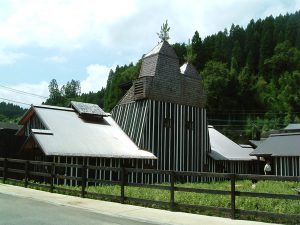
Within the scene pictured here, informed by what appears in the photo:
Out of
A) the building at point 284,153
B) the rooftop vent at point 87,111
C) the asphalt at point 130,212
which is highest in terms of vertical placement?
the rooftop vent at point 87,111

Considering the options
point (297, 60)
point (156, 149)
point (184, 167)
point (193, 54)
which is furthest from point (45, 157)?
point (297, 60)

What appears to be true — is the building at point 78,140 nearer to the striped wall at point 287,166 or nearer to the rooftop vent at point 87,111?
the rooftop vent at point 87,111

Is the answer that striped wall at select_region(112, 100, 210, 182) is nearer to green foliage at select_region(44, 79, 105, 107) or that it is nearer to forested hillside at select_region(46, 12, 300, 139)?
forested hillside at select_region(46, 12, 300, 139)

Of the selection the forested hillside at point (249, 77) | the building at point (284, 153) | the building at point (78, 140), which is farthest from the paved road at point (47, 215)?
the forested hillside at point (249, 77)

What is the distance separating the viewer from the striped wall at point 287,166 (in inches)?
1177

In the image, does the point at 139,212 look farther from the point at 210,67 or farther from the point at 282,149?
the point at 210,67

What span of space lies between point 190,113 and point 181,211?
19.8 metres

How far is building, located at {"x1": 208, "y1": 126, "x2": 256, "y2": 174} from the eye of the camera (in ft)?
111

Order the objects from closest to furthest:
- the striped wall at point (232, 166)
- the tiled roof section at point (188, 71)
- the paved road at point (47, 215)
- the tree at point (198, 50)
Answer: the paved road at point (47, 215) → the tiled roof section at point (188, 71) → the striped wall at point (232, 166) → the tree at point (198, 50)

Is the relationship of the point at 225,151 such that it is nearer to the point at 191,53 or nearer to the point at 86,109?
the point at 86,109

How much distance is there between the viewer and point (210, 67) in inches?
3103

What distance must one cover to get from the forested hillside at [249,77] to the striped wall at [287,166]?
37445 millimetres

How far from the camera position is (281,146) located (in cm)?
3216

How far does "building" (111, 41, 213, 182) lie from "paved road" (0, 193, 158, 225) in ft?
52.5
